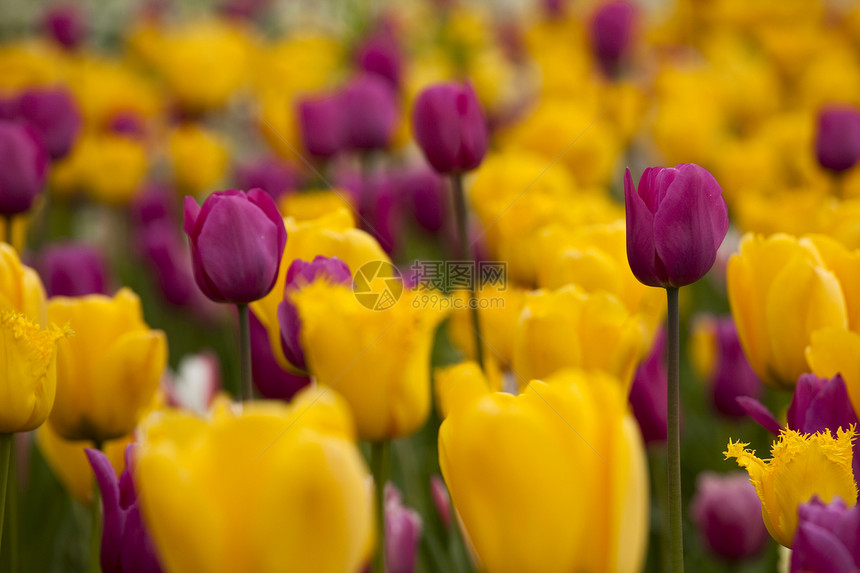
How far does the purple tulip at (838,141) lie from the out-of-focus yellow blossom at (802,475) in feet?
2.00

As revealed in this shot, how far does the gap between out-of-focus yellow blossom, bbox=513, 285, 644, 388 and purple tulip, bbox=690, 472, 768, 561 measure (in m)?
0.27

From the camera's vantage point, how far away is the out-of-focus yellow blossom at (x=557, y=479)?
39 centimetres

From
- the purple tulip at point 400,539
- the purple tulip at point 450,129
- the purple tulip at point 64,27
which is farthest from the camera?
the purple tulip at point 64,27

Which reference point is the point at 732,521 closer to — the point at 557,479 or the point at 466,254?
the point at 466,254

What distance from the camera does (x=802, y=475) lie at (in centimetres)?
46

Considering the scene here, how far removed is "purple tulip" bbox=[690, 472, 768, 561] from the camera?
0.81m

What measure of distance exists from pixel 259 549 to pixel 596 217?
55 cm

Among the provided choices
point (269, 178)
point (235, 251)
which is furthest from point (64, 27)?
point (235, 251)

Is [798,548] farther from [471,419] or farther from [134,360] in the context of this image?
[134,360]

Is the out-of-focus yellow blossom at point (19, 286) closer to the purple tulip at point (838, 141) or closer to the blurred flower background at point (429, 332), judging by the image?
the blurred flower background at point (429, 332)

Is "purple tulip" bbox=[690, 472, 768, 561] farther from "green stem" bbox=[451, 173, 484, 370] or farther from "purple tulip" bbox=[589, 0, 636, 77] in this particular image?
"purple tulip" bbox=[589, 0, 636, 77]

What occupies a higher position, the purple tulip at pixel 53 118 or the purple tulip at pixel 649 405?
the purple tulip at pixel 53 118

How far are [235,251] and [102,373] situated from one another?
155mm

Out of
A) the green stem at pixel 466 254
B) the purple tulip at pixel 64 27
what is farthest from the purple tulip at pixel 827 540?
the purple tulip at pixel 64 27
